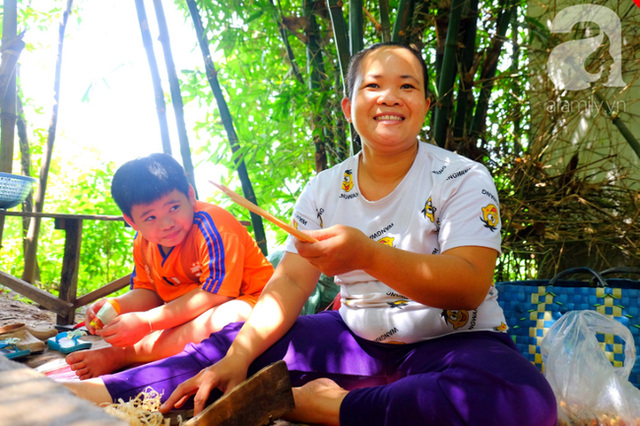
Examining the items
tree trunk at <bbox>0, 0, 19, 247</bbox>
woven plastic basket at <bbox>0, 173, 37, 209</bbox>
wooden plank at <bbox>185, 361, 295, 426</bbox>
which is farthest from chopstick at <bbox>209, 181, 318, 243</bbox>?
tree trunk at <bbox>0, 0, 19, 247</bbox>

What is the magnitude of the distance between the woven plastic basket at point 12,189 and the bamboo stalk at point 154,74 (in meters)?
0.89

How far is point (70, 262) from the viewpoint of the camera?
2.55 m

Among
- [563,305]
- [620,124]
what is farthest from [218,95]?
[620,124]

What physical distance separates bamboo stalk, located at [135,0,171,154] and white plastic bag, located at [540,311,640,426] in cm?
189

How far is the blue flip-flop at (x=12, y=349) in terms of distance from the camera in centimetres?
171

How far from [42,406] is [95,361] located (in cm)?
121

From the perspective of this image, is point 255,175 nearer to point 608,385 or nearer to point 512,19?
point 512,19

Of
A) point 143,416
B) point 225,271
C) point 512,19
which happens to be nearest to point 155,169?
point 225,271

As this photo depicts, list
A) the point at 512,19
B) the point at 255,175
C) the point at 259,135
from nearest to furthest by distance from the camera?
1. the point at 512,19
2. the point at 259,135
3. the point at 255,175

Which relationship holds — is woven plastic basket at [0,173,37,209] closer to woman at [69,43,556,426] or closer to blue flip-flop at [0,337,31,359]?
blue flip-flop at [0,337,31,359]

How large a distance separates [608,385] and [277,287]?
87 centimetres

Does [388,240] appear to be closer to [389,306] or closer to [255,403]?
[389,306]

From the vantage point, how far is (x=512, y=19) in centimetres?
219

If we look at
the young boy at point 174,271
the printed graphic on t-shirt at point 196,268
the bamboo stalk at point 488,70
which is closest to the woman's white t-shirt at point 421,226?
the young boy at point 174,271
